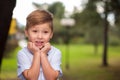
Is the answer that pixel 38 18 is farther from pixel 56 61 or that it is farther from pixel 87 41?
pixel 87 41

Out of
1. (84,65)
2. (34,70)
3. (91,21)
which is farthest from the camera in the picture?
(91,21)

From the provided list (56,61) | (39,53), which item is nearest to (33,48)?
(39,53)

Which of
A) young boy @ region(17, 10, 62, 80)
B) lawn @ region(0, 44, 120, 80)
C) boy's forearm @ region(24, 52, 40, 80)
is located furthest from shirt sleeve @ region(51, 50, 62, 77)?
lawn @ region(0, 44, 120, 80)

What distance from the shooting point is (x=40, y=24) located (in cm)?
202

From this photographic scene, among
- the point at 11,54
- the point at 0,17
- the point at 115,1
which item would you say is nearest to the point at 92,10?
the point at 115,1

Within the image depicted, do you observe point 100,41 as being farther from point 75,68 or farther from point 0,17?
point 0,17

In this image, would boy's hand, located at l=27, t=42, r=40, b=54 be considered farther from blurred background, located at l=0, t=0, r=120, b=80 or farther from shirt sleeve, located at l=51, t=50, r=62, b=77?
blurred background, located at l=0, t=0, r=120, b=80

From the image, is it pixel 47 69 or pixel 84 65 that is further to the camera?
pixel 84 65

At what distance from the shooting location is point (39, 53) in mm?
1973

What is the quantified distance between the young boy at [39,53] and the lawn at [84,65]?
452cm

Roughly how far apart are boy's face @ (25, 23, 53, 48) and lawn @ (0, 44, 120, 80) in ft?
14.9

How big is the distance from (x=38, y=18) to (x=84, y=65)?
23.5 feet

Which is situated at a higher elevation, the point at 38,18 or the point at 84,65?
the point at 38,18

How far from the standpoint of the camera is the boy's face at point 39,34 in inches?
79.0
